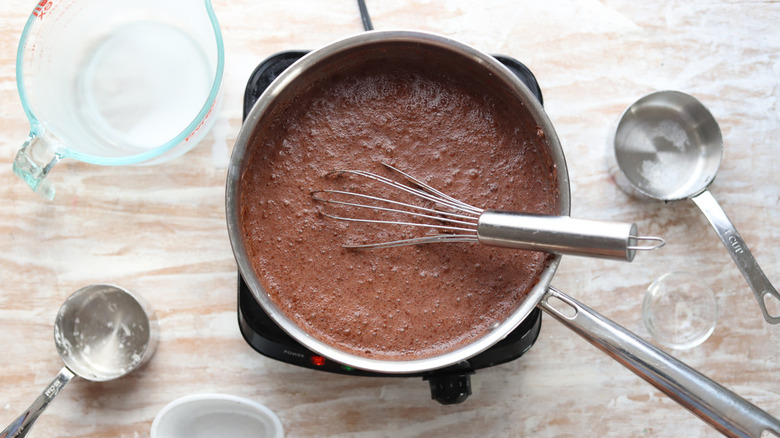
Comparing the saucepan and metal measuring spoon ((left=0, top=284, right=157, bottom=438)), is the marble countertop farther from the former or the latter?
the saucepan

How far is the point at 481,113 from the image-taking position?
953 millimetres

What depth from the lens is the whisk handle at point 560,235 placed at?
719 millimetres

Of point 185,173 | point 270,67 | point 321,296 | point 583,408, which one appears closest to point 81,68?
point 185,173

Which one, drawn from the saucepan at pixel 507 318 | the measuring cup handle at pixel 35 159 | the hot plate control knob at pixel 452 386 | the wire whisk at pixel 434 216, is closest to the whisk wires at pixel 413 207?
the wire whisk at pixel 434 216

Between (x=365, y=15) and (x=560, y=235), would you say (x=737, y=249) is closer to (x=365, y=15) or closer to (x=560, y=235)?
(x=560, y=235)

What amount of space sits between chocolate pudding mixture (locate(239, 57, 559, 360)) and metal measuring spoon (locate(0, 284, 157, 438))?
13.4 inches

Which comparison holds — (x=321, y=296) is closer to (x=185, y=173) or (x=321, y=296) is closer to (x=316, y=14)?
(x=185, y=173)

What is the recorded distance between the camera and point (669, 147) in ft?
3.83

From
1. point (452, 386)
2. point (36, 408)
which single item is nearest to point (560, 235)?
point (452, 386)

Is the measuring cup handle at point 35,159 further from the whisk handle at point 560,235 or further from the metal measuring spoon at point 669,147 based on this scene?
the metal measuring spoon at point 669,147

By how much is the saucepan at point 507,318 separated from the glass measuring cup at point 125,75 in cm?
22

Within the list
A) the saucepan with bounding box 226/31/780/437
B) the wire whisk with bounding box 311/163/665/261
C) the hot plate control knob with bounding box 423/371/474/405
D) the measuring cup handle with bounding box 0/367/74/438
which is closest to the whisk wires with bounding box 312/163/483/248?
the wire whisk with bounding box 311/163/665/261

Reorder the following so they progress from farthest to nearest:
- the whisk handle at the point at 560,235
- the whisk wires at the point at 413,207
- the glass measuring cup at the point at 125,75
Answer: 1. the glass measuring cup at the point at 125,75
2. the whisk wires at the point at 413,207
3. the whisk handle at the point at 560,235

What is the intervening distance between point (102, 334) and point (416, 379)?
1.99ft
